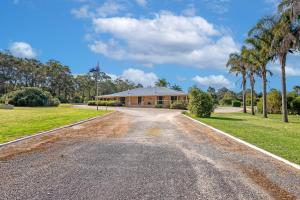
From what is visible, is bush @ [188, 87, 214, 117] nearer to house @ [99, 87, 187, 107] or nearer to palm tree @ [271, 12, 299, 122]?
palm tree @ [271, 12, 299, 122]

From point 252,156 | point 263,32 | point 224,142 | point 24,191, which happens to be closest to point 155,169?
point 24,191

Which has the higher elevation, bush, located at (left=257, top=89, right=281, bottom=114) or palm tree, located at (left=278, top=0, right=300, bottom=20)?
palm tree, located at (left=278, top=0, right=300, bottom=20)

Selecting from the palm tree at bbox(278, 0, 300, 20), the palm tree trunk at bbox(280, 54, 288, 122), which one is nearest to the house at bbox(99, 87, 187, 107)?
the palm tree trunk at bbox(280, 54, 288, 122)

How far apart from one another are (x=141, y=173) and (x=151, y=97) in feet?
192

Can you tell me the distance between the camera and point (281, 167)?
7578 mm

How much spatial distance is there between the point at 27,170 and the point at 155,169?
9.43 feet

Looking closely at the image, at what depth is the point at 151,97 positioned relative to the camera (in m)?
65.1

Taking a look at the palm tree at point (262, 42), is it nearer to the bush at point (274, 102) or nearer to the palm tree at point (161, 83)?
the bush at point (274, 102)

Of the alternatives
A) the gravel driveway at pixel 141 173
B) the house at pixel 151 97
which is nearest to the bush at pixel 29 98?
the house at pixel 151 97

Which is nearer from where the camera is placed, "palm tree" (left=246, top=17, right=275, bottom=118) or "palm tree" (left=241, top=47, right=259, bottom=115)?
"palm tree" (left=246, top=17, right=275, bottom=118)

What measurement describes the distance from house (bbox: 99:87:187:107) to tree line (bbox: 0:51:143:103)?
29641mm

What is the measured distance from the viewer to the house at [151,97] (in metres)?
61.0

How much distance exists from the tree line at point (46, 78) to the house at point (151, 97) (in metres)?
29.6

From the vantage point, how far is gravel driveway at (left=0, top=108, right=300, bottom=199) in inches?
213
